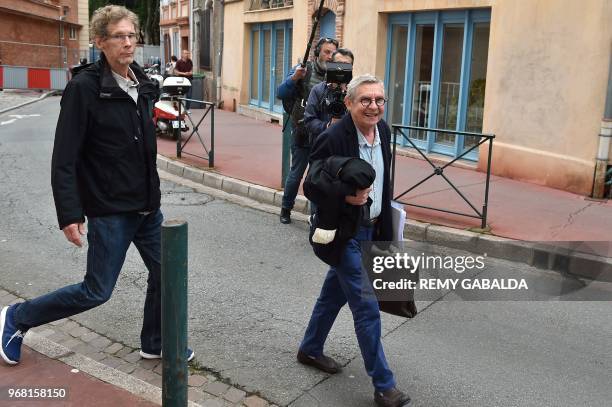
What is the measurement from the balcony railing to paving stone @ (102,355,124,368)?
512 inches

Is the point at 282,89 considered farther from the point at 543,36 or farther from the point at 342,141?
the point at 543,36

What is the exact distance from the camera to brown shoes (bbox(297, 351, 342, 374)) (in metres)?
3.86

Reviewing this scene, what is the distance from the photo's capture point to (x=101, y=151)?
11.2 ft

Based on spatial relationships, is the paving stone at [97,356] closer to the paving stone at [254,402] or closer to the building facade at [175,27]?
the paving stone at [254,402]

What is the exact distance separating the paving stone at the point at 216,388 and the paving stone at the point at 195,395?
0.15 feet

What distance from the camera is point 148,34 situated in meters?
51.0

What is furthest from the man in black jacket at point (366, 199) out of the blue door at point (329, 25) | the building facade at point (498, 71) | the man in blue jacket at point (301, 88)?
the blue door at point (329, 25)

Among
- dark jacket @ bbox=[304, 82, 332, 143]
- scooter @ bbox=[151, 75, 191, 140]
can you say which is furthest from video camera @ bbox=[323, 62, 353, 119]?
scooter @ bbox=[151, 75, 191, 140]

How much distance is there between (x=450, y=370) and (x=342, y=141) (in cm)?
158

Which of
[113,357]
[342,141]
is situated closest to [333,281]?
[342,141]

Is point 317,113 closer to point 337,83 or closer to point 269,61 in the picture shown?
point 337,83

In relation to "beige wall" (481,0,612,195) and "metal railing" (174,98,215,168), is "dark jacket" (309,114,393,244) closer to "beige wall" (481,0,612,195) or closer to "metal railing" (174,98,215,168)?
"beige wall" (481,0,612,195)

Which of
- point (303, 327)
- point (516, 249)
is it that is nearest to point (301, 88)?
point (516, 249)

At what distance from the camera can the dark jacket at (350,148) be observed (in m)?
3.39
